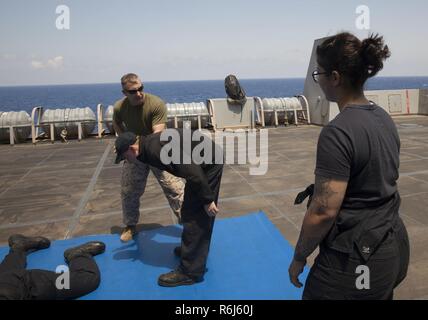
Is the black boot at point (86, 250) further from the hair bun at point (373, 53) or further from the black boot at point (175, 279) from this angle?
the hair bun at point (373, 53)

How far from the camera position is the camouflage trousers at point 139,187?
13.8 ft

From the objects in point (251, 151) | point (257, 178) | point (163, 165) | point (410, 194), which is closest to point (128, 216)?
point (163, 165)

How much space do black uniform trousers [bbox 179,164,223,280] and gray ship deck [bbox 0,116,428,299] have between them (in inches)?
55.1

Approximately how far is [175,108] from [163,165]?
10.4 meters

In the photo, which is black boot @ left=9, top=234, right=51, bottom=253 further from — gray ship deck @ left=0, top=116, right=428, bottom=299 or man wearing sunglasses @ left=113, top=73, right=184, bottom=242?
man wearing sunglasses @ left=113, top=73, right=184, bottom=242

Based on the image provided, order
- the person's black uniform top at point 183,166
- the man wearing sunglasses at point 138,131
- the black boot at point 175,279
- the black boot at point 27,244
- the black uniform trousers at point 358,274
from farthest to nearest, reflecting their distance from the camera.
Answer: the man wearing sunglasses at point 138,131 < the black boot at point 27,244 < the black boot at point 175,279 < the person's black uniform top at point 183,166 < the black uniform trousers at point 358,274

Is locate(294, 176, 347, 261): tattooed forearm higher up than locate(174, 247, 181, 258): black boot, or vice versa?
locate(294, 176, 347, 261): tattooed forearm

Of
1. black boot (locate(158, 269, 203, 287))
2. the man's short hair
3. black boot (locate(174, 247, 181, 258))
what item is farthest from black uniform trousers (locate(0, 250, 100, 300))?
the man's short hair

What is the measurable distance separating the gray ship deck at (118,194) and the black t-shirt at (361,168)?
1.89m

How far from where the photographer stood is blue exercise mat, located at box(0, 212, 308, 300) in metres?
3.22

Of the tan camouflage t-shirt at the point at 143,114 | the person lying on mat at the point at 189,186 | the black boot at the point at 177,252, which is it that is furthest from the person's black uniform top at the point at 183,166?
the black boot at the point at 177,252

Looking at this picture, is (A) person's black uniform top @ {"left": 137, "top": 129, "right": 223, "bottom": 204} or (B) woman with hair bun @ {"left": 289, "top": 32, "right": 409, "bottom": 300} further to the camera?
(A) person's black uniform top @ {"left": 137, "top": 129, "right": 223, "bottom": 204}

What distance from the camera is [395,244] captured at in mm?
1794
